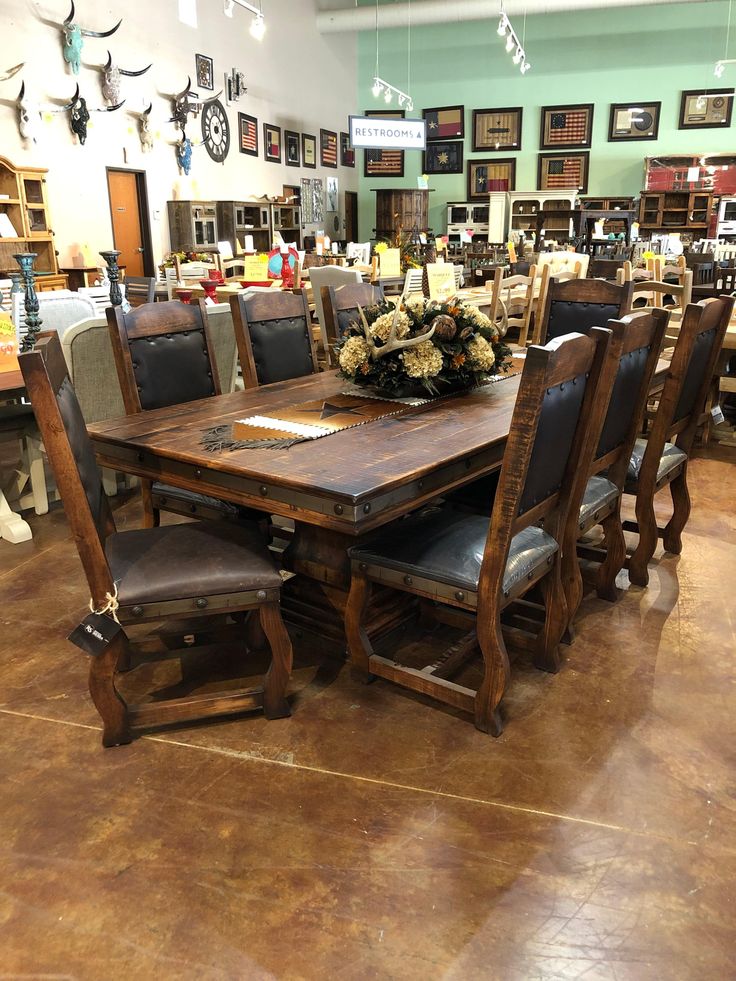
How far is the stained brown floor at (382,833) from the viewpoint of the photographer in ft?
4.83

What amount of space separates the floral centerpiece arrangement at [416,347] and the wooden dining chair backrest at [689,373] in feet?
2.10

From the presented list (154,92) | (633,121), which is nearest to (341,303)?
(154,92)

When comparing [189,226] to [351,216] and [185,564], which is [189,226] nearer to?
[351,216]

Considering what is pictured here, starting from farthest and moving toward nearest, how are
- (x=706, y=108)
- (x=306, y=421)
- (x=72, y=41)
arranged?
(x=706, y=108) < (x=72, y=41) < (x=306, y=421)

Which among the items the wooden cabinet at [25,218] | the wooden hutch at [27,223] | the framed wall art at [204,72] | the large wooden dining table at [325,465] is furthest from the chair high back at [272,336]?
A: the framed wall art at [204,72]

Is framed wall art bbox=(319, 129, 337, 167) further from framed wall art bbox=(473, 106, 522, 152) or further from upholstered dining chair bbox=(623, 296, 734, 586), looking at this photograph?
upholstered dining chair bbox=(623, 296, 734, 586)

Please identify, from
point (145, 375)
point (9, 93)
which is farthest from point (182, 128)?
point (145, 375)

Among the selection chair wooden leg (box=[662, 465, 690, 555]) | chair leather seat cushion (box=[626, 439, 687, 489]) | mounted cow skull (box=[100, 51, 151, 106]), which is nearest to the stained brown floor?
chair leather seat cushion (box=[626, 439, 687, 489])

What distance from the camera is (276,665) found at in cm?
207

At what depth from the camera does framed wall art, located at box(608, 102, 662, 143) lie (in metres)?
12.6

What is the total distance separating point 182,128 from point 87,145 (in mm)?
1789

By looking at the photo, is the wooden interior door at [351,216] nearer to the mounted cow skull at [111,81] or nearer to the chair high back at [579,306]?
the mounted cow skull at [111,81]

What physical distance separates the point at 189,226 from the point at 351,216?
5930 mm

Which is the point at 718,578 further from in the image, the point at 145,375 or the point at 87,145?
the point at 87,145
